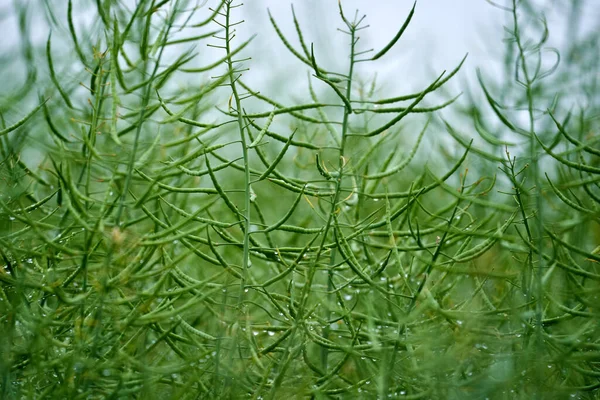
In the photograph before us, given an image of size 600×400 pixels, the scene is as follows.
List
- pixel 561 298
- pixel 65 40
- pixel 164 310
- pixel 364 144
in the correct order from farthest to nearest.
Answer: pixel 364 144 < pixel 65 40 < pixel 561 298 < pixel 164 310

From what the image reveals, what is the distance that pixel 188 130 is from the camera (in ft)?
5.94

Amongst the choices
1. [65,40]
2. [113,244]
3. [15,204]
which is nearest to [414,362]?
[113,244]

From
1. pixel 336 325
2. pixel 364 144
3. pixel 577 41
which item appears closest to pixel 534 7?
pixel 577 41

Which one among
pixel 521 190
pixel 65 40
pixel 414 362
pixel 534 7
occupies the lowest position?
pixel 414 362

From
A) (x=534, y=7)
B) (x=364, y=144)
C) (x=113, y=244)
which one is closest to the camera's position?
(x=113, y=244)

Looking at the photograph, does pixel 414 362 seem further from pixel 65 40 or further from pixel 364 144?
pixel 65 40

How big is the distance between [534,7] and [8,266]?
127 cm

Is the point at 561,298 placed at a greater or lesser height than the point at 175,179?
lesser

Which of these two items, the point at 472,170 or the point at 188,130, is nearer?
the point at 188,130

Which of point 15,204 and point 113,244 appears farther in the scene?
point 15,204

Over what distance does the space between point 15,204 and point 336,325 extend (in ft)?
2.52

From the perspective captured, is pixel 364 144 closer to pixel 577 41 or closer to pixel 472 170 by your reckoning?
pixel 472 170

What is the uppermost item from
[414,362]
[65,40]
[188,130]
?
[65,40]

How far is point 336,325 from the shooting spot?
5.57 feet
